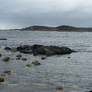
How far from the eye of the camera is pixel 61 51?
40375mm

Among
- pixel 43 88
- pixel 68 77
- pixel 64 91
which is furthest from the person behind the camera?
pixel 68 77

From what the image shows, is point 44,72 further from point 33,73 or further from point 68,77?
point 68,77

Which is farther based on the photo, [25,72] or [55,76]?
[25,72]

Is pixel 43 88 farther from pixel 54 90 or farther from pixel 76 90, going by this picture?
pixel 76 90

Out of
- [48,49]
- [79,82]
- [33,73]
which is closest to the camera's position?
[79,82]

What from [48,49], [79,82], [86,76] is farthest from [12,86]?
[48,49]

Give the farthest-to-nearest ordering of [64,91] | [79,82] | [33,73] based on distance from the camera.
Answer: [33,73], [79,82], [64,91]

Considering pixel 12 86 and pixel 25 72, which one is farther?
pixel 25 72

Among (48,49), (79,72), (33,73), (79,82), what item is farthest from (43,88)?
(48,49)

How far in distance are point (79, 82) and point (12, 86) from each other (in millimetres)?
5404

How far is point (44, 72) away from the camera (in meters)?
22.1

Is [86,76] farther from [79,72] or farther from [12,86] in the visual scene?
[12,86]

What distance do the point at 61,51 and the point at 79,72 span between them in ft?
→ 59.3

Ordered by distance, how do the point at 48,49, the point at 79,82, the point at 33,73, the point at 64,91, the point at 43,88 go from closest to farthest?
the point at 64,91 < the point at 43,88 < the point at 79,82 < the point at 33,73 < the point at 48,49
